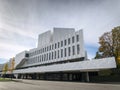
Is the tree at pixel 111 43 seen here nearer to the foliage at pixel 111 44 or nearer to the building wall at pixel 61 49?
the foliage at pixel 111 44

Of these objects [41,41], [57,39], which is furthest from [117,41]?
[41,41]

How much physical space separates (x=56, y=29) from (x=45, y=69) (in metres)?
20.6

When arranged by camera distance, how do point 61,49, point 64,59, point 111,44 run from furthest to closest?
point 61,49 → point 64,59 → point 111,44

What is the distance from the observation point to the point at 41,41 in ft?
222

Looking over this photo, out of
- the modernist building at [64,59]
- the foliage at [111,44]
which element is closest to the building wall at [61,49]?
the modernist building at [64,59]

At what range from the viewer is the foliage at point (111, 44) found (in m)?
34.5

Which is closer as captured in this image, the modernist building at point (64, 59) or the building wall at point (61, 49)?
the modernist building at point (64, 59)

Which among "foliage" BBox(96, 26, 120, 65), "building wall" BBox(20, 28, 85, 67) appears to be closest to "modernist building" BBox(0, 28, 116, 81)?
"building wall" BBox(20, 28, 85, 67)

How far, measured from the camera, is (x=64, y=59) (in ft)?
155

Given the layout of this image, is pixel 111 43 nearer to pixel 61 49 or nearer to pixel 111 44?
pixel 111 44

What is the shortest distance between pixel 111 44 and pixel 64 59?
16749 mm

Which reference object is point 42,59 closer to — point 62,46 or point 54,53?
point 54,53

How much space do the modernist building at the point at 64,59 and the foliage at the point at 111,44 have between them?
5.75m

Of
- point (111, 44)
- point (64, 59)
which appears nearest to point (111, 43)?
point (111, 44)
